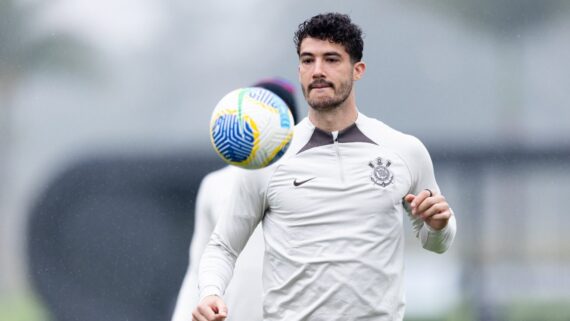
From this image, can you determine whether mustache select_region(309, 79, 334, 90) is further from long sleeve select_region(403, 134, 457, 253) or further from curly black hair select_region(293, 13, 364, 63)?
long sleeve select_region(403, 134, 457, 253)

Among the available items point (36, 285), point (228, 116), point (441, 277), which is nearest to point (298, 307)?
point (228, 116)

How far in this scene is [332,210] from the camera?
2.87 metres

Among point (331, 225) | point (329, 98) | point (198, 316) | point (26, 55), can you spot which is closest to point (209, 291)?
point (198, 316)

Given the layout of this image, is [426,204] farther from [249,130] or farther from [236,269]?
[236,269]

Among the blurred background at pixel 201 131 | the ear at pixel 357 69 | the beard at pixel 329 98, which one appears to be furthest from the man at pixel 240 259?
the blurred background at pixel 201 131

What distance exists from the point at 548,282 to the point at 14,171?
267 cm

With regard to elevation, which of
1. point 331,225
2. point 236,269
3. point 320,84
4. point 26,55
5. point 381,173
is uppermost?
point 26,55

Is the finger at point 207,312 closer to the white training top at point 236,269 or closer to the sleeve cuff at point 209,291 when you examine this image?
the sleeve cuff at point 209,291

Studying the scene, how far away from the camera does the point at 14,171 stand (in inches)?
205

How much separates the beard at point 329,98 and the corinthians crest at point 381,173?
0.20 metres

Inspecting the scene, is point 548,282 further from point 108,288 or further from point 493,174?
point 108,288

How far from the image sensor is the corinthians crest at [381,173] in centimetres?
291

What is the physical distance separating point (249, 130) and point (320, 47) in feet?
1.28

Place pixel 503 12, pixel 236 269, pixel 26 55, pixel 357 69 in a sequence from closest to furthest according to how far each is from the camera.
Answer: pixel 357 69 < pixel 236 269 < pixel 503 12 < pixel 26 55
